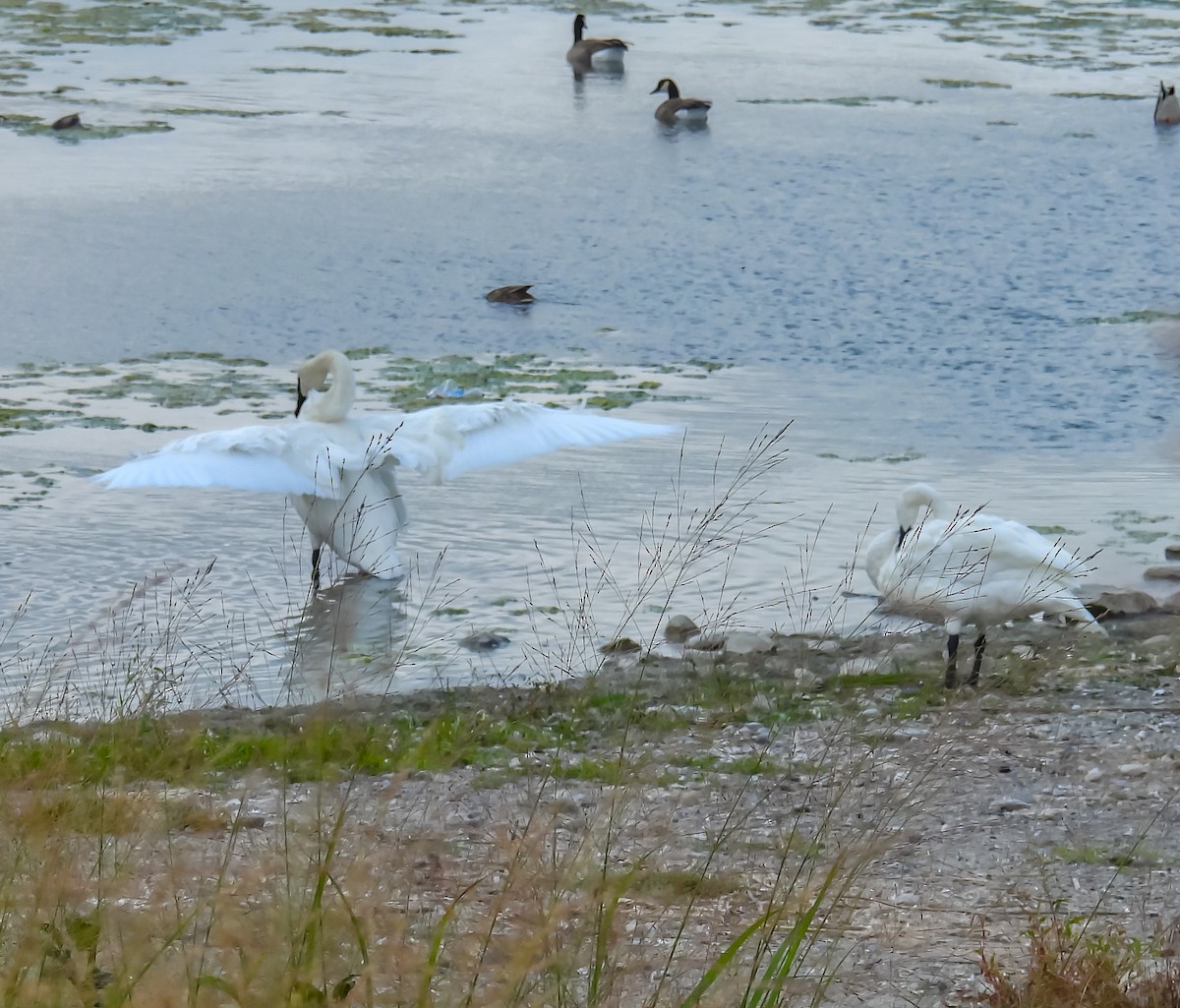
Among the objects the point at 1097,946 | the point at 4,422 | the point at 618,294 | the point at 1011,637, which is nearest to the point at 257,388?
the point at 4,422

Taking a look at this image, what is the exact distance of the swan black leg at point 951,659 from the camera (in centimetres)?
659

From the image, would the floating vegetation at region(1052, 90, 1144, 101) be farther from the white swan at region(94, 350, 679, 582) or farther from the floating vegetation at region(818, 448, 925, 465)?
the white swan at region(94, 350, 679, 582)

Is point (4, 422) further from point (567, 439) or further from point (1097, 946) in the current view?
point (1097, 946)

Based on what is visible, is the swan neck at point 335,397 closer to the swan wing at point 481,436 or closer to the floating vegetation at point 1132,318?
the swan wing at point 481,436

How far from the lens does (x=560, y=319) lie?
1457 cm

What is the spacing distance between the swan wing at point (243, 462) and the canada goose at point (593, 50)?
22.8 m

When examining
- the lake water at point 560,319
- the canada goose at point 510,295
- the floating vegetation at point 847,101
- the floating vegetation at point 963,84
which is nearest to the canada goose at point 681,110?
the lake water at point 560,319

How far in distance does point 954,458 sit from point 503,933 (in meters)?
8.40

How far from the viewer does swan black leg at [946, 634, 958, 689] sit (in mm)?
6594

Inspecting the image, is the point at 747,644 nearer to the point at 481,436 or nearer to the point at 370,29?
the point at 481,436

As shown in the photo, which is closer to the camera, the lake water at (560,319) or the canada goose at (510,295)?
the lake water at (560,319)

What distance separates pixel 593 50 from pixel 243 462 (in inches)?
933

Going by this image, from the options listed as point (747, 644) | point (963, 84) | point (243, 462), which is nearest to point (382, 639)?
point (243, 462)

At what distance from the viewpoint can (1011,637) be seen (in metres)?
7.54
